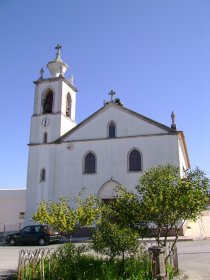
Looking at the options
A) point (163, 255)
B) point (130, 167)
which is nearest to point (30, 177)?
point (130, 167)

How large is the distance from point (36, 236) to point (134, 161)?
9.81 meters

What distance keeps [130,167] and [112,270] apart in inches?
681

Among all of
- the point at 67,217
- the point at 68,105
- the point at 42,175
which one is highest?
the point at 68,105

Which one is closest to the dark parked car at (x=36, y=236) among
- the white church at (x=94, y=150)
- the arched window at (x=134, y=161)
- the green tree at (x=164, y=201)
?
the white church at (x=94, y=150)

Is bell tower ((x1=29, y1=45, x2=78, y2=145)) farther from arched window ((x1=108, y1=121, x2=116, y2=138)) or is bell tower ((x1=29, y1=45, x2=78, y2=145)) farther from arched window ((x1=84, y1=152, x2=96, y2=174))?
arched window ((x1=108, y1=121, x2=116, y2=138))

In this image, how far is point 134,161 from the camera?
90.6 ft

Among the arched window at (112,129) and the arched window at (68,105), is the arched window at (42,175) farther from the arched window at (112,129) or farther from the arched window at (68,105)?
the arched window at (112,129)

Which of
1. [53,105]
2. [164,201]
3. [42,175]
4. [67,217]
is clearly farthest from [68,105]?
[164,201]

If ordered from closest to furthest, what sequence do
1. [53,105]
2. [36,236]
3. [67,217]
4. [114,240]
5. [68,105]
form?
[114,240] → [67,217] → [36,236] → [53,105] → [68,105]

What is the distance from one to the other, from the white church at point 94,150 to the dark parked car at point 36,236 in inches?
205

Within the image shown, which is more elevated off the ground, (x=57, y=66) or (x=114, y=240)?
(x=57, y=66)

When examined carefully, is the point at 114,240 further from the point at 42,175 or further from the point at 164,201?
the point at 42,175

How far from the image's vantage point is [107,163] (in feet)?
91.9

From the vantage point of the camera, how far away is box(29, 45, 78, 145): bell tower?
99.7ft
